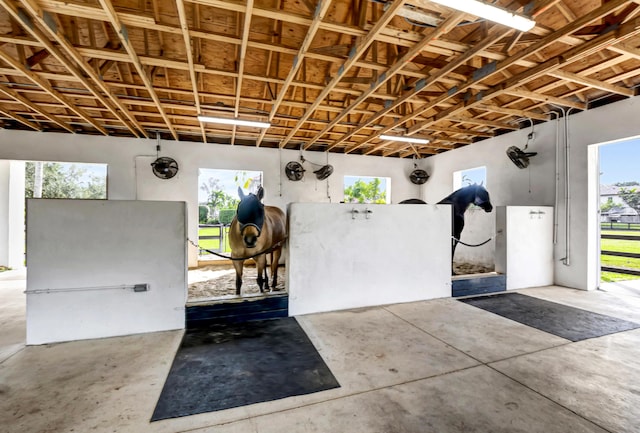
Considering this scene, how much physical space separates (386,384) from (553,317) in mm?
2887

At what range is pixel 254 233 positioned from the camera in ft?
10.4

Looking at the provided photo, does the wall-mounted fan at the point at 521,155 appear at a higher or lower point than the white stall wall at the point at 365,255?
higher

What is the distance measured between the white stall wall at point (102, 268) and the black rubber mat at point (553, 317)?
418 centimetres

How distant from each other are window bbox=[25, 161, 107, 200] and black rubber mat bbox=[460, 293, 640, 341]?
15.4 metres

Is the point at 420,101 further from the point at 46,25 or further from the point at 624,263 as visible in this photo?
the point at 624,263

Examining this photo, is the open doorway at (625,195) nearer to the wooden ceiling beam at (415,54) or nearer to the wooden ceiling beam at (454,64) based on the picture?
the wooden ceiling beam at (454,64)

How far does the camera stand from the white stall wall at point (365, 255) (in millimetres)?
3510

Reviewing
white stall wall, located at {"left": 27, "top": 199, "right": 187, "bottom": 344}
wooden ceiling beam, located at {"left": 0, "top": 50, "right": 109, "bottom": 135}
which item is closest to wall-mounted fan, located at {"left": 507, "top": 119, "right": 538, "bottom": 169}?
white stall wall, located at {"left": 27, "top": 199, "right": 187, "bottom": 344}

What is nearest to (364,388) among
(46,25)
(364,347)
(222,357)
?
(364,347)

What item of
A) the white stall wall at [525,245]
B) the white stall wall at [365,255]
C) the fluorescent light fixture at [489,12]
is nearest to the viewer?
the fluorescent light fixture at [489,12]

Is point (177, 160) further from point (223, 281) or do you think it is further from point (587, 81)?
point (587, 81)

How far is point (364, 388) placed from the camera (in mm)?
1952

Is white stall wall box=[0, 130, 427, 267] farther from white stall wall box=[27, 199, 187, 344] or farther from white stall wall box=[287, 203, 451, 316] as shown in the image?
white stall wall box=[287, 203, 451, 316]

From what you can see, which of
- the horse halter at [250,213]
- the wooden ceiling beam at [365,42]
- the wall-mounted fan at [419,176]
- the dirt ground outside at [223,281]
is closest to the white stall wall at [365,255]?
the horse halter at [250,213]
